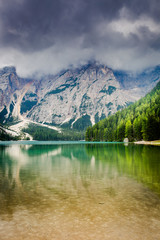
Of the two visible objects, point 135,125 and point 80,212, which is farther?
point 135,125

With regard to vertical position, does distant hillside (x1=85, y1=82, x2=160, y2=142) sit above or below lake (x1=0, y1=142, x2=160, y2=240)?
above

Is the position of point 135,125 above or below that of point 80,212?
above

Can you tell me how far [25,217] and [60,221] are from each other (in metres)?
1.84

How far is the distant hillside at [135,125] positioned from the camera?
102731 millimetres

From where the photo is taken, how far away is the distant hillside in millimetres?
102731

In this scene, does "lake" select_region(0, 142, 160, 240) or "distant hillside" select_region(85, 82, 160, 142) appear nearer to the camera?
"lake" select_region(0, 142, 160, 240)

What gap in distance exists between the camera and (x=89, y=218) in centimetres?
943

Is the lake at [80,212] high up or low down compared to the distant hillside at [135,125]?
down

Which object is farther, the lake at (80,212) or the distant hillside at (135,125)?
the distant hillside at (135,125)

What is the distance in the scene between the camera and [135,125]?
12812 cm

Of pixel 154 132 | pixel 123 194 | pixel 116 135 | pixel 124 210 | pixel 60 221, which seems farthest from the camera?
pixel 116 135

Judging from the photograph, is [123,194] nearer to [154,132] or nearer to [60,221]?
[60,221]

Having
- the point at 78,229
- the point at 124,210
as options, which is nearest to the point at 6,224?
the point at 78,229

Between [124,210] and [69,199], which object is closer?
[124,210]
